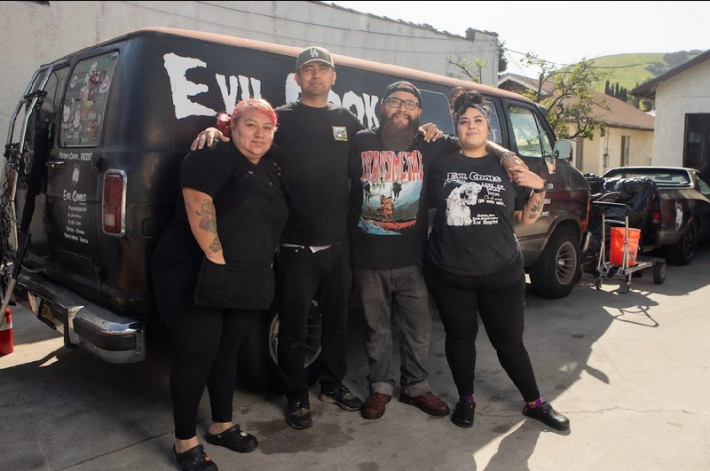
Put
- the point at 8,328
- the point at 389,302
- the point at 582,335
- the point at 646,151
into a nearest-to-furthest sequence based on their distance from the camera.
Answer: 1. the point at 389,302
2. the point at 8,328
3. the point at 582,335
4. the point at 646,151

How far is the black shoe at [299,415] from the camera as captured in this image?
3.49 meters

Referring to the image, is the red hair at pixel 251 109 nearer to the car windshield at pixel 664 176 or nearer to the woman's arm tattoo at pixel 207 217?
the woman's arm tattoo at pixel 207 217

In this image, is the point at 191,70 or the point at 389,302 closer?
the point at 191,70

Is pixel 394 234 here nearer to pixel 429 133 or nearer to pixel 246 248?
pixel 429 133

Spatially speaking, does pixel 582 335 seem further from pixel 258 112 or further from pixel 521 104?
pixel 258 112

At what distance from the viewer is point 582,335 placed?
5.27 metres

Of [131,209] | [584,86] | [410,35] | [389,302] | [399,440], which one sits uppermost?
[410,35]

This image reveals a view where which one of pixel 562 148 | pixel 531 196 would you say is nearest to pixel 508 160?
pixel 531 196

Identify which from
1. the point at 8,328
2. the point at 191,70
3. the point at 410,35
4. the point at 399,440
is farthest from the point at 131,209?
the point at 410,35

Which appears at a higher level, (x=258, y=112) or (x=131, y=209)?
(x=258, y=112)

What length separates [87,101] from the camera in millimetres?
3676

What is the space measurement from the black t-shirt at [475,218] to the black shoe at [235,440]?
140 cm

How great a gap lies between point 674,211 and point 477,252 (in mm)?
6493

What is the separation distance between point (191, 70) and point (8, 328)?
2.66 m
